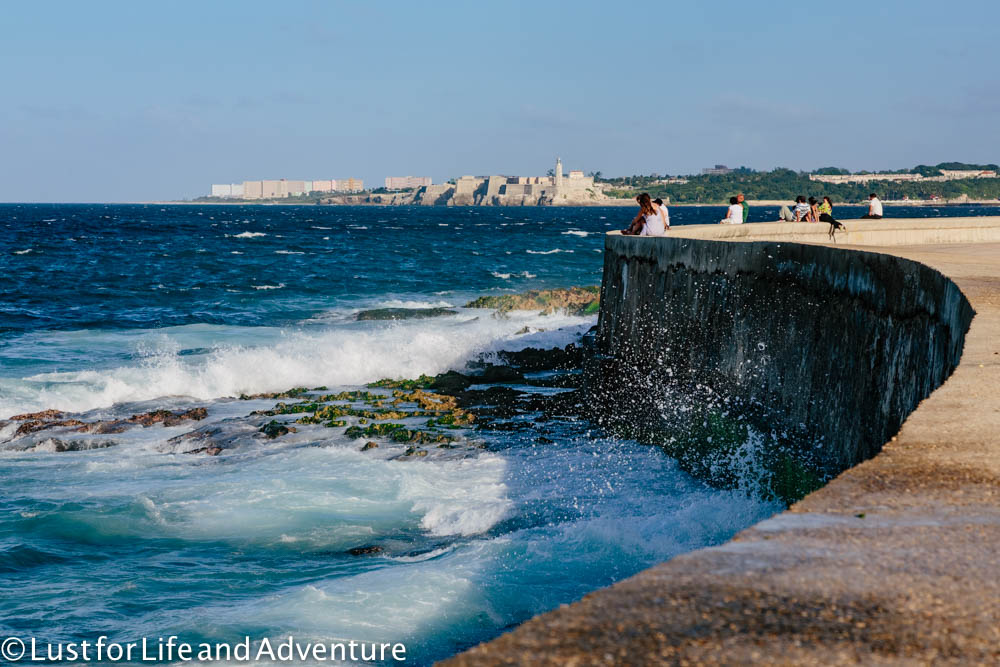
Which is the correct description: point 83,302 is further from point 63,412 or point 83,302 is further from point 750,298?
point 750,298

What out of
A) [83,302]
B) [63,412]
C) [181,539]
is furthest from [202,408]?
[83,302]

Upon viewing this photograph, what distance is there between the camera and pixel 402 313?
27062mm

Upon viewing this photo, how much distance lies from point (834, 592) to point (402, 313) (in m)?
25.0

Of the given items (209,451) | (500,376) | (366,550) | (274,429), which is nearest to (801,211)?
(500,376)

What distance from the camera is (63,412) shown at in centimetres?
1348

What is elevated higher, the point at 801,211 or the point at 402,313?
the point at 801,211

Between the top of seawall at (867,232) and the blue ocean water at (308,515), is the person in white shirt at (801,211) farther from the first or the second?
the blue ocean water at (308,515)

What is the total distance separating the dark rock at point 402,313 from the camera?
86.3ft

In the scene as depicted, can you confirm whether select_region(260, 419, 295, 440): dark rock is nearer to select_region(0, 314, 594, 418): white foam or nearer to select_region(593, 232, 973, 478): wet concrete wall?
select_region(0, 314, 594, 418): white foam

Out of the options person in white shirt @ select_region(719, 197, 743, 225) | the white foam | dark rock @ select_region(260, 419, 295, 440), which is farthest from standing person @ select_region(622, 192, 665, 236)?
dark rock @ select_region(260, 419, 295, 440)

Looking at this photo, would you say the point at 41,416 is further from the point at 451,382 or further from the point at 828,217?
the point at 828,217

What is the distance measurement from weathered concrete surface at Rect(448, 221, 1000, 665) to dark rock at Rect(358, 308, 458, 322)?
23116 millimetres

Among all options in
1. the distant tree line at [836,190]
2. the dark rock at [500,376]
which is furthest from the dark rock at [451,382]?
the distant tree line at [836,190]

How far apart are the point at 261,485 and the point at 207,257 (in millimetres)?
40950
